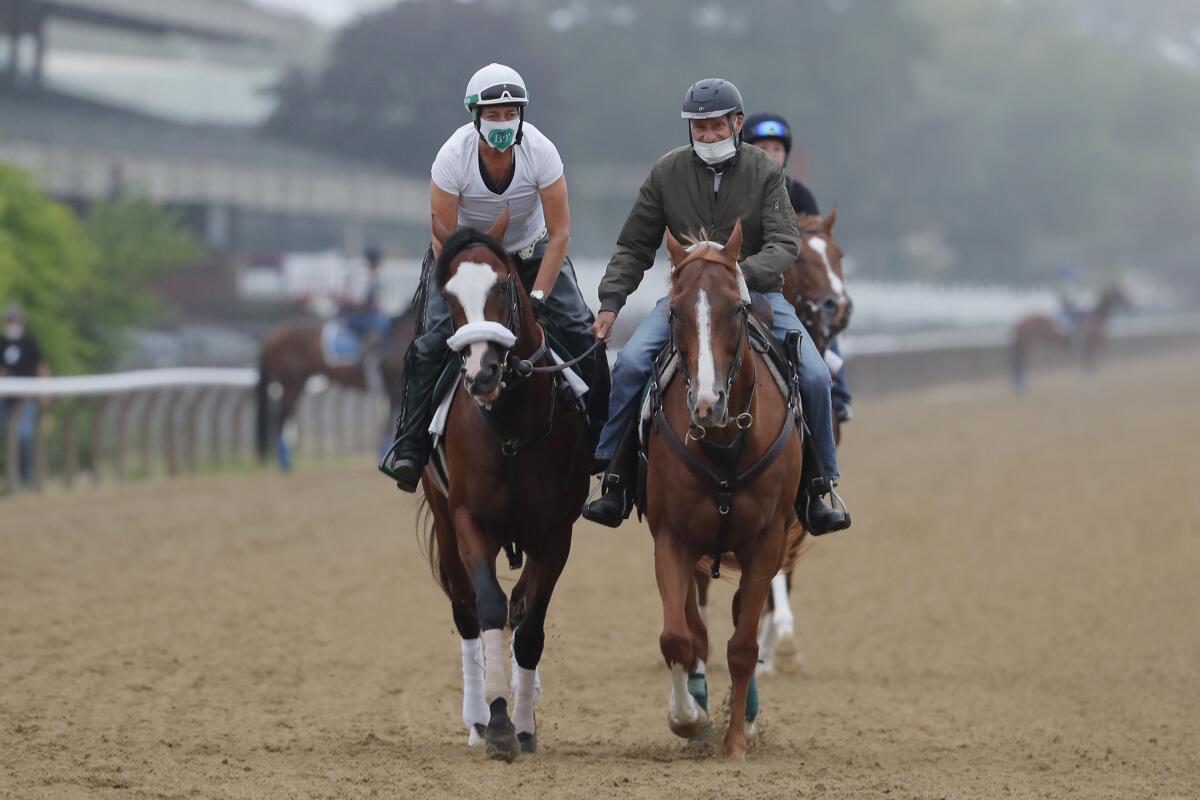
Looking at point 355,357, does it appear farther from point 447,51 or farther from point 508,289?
point 447,51

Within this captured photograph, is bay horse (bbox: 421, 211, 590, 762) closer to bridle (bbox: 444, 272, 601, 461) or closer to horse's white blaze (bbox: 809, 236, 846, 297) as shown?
bridle (bbox: 444, 272, 601, 461)

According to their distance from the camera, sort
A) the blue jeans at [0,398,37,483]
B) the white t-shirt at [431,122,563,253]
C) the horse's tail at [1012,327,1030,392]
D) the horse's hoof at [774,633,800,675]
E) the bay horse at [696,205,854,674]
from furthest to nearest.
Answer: the horse's tail at [1012,327,1030,392] → the blue jeans at [0,398,37,483] → the horse's hoof at [774,633,800,675] → the bay horse at [696,205,854,674] → the white t-shirt at [431,122,563,253]

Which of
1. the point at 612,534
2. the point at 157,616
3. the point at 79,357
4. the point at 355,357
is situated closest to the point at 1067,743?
the point at 157,616

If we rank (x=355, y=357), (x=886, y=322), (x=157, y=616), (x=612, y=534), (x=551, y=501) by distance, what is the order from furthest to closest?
(x=886, y=322) < (x=355, y=357) < (x=612, y=534) < (x=157, y=616) < (x=551, y=501)

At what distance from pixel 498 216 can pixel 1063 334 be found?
34848mm

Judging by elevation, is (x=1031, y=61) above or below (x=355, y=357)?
above

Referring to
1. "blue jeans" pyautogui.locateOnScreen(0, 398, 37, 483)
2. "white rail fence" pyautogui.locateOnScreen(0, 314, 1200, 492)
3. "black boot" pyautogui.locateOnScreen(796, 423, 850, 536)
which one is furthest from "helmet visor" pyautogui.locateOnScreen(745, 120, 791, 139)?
"blue jeans" pyautogui.locateOnScreen(0, 398, 37, 483)

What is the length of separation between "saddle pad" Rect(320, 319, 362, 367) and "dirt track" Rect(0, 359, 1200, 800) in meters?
2.67

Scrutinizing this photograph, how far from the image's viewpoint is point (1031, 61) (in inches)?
3329

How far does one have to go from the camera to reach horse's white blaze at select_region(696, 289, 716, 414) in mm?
6539

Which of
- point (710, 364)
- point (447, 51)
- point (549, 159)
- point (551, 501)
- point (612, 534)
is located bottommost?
point (612, 534)

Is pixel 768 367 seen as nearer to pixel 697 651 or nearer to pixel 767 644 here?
pixel 697 651

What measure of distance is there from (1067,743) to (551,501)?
2.33 metres

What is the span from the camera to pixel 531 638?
25.0ft
